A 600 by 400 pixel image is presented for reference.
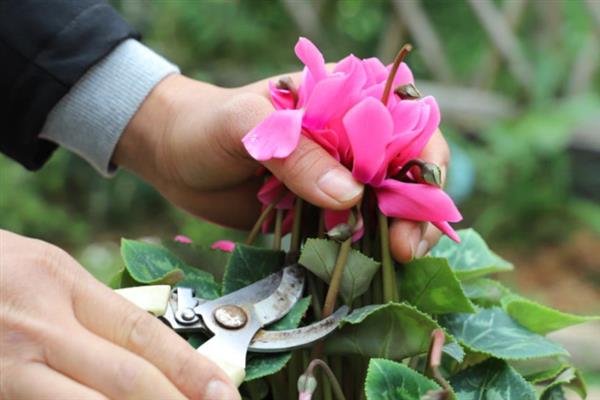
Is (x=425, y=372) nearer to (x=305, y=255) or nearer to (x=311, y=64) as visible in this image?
(x=305, y=255)

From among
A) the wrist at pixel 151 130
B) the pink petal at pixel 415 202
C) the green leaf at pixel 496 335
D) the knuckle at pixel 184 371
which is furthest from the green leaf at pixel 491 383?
the wrist at pixel 151 130

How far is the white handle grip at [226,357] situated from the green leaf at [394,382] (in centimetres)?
8

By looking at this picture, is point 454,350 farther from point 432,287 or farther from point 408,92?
point 408,92

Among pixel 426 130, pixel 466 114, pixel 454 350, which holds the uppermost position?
pixel 426 130

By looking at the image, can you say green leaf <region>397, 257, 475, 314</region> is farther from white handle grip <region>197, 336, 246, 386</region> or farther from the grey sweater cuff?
the grey sweater cuff

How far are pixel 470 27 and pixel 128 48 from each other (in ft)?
8.66

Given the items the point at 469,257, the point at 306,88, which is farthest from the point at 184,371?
the point at 469,257

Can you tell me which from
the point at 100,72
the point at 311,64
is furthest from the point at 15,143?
the point at 311,64

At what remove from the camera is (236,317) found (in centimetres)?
65

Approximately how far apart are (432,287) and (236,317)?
0.14m

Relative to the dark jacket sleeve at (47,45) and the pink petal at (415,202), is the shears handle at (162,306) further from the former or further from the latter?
the dark jacket sleeve at (47,45)

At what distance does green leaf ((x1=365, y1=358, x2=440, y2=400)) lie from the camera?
588 mm

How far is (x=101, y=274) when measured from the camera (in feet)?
7.80

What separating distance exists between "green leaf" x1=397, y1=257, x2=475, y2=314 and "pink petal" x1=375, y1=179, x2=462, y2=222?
31 millimetres
